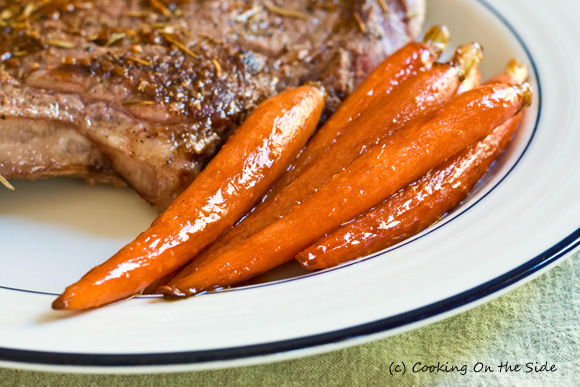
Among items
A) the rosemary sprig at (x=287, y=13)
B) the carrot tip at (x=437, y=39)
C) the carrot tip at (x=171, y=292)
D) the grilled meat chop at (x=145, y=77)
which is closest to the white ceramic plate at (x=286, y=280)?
the carrot tip at (x=171, y=292)

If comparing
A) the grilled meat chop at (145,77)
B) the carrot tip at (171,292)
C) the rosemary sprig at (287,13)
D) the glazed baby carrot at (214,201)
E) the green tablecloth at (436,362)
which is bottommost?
the green tablecloth at (436,362)

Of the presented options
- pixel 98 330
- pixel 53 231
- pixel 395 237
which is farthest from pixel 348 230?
pixel 53 231

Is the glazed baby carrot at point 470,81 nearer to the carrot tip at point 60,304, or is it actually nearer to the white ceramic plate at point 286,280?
the white ceramic plate at point 286,280

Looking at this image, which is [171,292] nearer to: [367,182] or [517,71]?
[367,182]

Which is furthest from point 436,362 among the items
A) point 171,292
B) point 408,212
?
point 171,292

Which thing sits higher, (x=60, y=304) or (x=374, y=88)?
(x=374, y=88)

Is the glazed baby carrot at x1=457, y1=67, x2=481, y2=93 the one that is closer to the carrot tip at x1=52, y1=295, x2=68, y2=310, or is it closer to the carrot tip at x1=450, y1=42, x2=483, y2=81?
the carrot tip at x1=450, y1=42, x2=483, y2=81
